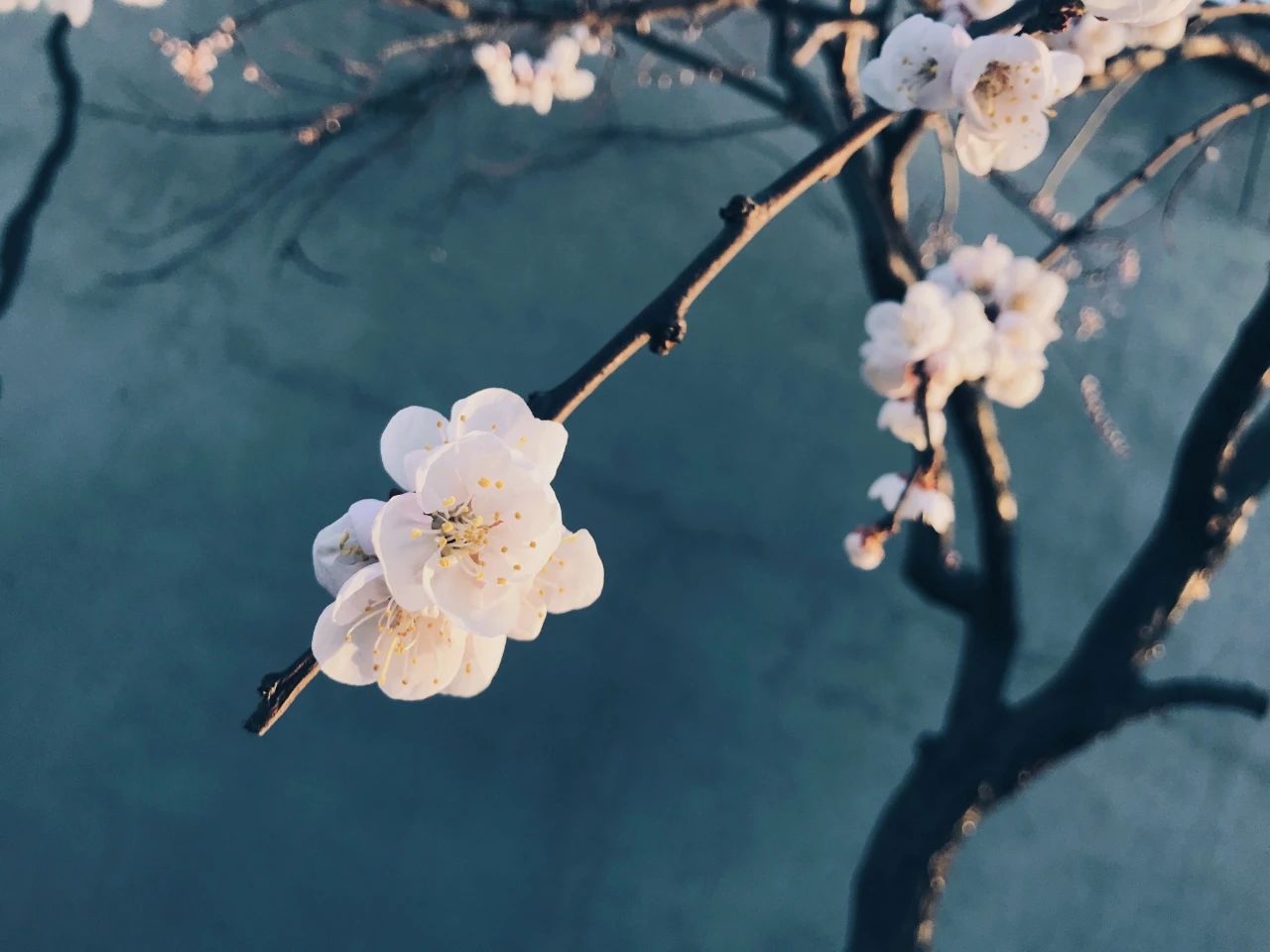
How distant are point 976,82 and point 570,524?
178 cm

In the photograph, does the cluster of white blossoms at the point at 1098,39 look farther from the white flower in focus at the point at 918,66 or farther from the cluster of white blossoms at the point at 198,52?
the cluster of white blossoms at the point at 198,52

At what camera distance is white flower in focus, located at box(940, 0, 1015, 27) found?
845 millimetres

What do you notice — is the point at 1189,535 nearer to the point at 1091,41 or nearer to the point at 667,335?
the point at 1091,41

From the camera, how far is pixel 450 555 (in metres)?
0.47

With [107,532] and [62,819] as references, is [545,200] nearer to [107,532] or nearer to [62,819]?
[107,532]

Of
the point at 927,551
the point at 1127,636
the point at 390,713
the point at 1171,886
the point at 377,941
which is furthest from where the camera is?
the point at 1171,886

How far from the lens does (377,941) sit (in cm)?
201

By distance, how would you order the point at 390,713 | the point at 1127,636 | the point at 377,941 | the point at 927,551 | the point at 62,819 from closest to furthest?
the point at 1127,636
the point at 927,551
the point at 62,819
the point at 377,941
the point at 390,713

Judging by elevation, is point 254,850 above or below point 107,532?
below

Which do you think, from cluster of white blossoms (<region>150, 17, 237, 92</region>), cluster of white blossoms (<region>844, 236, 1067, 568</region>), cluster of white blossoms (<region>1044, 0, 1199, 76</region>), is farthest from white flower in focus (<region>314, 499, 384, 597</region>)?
cluster of white blossoms (<region>150, 17, 237, 92</region>)

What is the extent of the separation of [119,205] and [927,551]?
206cm

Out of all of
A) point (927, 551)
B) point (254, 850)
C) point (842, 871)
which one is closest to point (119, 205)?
point (254, 850)

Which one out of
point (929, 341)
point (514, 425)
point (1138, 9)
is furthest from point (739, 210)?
point (929, 341)

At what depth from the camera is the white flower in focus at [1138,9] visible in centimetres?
52
